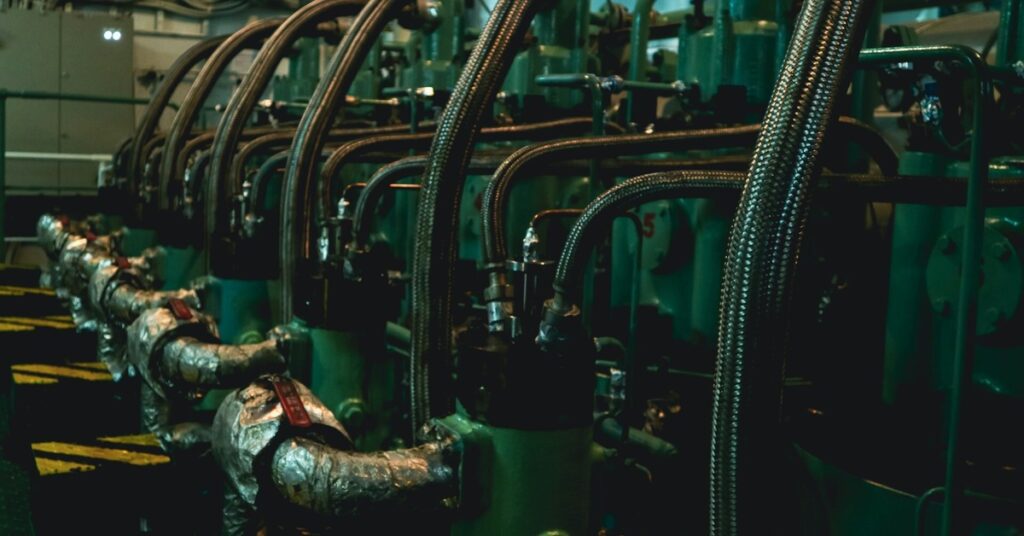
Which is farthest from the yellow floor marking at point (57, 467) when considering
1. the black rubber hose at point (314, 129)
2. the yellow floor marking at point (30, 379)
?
the yellow floor marking at point (30, 379)

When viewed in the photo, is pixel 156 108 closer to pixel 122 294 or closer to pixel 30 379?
pixel 30 379

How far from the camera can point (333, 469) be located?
1527mm

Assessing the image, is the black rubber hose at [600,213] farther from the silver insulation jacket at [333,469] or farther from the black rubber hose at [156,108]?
the black rubber hose at [156,108]

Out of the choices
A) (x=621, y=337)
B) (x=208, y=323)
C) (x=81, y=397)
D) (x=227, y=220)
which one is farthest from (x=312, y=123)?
(x=81, y=397)

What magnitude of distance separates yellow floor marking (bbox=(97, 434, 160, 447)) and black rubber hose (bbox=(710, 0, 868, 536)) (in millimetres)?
2056

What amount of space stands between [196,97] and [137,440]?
132cm

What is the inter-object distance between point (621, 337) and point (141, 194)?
211cm

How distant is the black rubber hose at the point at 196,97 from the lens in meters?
3.55

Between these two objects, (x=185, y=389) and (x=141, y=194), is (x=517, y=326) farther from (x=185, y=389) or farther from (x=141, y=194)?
(x=141, y=194)

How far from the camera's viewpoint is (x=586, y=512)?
1.56m

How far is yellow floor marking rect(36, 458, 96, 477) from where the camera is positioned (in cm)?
248

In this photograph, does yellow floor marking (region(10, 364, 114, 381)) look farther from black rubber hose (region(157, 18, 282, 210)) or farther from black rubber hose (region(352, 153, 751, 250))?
black rubber hose (region(352, 153, 751, 250))

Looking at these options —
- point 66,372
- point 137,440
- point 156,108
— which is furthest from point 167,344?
point 156,108

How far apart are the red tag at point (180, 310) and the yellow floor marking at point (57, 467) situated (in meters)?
0.45
